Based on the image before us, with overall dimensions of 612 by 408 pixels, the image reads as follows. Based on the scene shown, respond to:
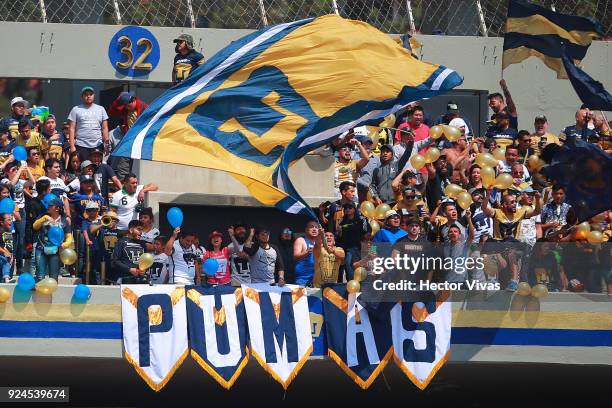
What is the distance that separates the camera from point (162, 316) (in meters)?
14.1

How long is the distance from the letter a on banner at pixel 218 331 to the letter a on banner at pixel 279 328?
0.12 metres

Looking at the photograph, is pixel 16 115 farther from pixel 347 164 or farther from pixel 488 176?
pixel 488 176

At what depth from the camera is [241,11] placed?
20.4 metres

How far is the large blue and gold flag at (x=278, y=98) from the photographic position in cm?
1405

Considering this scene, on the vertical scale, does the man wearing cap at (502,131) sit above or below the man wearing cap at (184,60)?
below

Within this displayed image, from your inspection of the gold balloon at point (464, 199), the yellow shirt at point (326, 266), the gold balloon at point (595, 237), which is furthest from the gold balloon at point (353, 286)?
the gold balloon at point (595, 237)

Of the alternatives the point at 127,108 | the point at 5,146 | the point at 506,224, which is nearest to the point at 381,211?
the point at 506,224

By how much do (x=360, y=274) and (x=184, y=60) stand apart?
167 inches

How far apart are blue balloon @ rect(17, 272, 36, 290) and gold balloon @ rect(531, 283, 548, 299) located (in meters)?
5.41

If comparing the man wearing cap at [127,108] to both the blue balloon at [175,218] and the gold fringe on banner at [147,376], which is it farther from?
the gold fringe on banner at [147,376]

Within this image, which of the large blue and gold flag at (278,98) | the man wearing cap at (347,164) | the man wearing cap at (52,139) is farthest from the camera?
the man wearing cap at (52,139)

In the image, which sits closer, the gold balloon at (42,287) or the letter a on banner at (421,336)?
→ the gold balloon at (42,287)

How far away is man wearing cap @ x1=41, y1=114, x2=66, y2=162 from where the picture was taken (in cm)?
1753

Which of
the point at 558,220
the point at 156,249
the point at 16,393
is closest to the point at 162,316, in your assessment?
the point at 156,249
